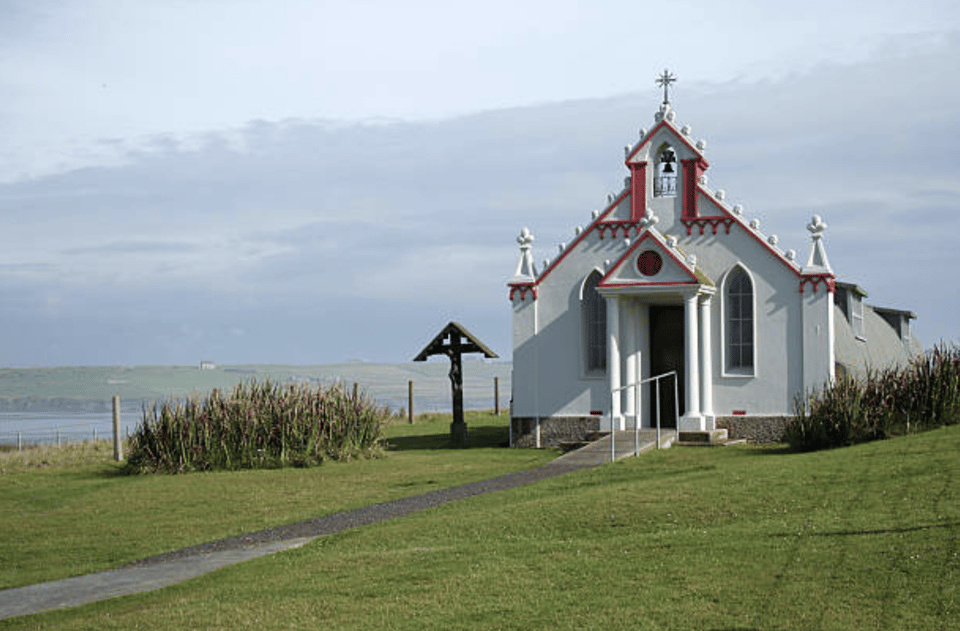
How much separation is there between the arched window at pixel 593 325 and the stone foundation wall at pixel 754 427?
358cm

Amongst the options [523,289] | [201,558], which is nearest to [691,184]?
[523,289]

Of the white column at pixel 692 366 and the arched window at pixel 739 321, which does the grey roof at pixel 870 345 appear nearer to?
the arched window at pixel 739 321

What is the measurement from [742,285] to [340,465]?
11372 millimetres

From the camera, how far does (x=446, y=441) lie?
3519 centimetres

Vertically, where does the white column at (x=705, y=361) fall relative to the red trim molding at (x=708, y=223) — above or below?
below

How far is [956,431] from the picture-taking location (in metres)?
21.4

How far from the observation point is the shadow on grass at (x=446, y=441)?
33156mm

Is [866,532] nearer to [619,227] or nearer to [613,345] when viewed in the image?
[613,345]

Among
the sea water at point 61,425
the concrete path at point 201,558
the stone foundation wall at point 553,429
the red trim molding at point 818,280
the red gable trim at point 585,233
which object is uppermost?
the red gable trim at point 585,233

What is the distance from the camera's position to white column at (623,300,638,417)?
3105 centimetres

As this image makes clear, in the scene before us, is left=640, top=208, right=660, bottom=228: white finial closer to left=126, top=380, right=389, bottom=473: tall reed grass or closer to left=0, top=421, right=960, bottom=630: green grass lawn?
left=126, top=380, right=389, bottom=473: tall reed grass

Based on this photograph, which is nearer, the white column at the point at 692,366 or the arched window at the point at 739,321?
the white column at the point at 692,366

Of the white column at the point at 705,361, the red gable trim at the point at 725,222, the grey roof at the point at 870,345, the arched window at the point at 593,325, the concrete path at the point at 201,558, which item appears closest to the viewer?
the concrete path at the point at 201,558

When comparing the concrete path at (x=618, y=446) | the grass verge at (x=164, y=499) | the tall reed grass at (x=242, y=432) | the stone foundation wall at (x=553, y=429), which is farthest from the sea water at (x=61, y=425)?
the tall reed grass at (x=242, y=432)
